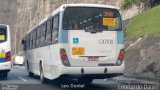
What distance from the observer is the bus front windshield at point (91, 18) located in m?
15.2

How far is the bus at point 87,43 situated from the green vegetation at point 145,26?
1255 cm

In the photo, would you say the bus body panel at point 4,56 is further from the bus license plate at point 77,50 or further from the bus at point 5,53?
the bus license plate at point 77,50

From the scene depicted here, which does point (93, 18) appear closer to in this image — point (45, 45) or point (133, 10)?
point (45, 45)

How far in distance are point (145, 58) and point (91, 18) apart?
9.92 metres

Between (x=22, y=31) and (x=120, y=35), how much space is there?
85.1 m

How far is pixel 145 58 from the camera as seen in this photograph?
24609mm

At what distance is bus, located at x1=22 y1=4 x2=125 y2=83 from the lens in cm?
1489

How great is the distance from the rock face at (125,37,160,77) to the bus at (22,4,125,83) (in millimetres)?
6297

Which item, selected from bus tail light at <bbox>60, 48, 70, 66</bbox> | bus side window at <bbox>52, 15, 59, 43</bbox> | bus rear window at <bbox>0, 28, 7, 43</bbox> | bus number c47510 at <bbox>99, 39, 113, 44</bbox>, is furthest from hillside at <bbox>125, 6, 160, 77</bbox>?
bus rear window at <bbox>0, 28, 7, 43</bbox>

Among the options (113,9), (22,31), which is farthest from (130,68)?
(22,31)

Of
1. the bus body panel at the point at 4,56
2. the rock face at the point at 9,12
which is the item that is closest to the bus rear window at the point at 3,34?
the bus body panel at the point at 4,56

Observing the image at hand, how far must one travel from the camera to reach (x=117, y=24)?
1562 centimetres

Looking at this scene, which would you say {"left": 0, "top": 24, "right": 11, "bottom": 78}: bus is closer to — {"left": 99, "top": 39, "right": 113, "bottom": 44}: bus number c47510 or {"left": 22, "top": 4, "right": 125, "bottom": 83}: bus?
{"left": 22, "top": 4, "right": 125, "bottom": 83}: bus

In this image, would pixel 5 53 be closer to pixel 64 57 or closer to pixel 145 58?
pixel 64 57
